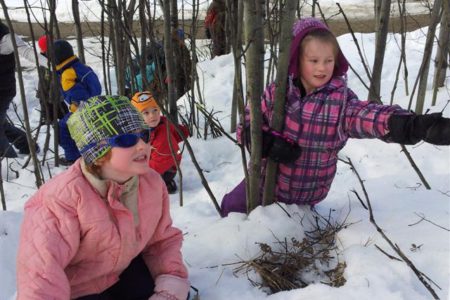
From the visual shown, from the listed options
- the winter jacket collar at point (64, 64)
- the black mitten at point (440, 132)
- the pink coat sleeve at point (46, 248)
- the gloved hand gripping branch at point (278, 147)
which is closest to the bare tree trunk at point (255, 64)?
the gloved hand gripping branch at point (278, 147)

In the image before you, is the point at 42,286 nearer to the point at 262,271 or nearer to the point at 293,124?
the point at 262,271

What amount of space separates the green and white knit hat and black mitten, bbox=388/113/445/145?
1003 millimetres

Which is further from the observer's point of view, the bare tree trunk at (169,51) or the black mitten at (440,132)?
the bare tree trunk at (169,51)

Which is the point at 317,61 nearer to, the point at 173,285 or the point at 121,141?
the point at 121,141

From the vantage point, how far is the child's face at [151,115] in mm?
3609

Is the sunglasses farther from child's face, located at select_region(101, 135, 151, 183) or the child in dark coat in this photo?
the child in dark coat

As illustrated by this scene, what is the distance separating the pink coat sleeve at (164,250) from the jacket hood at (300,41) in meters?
0.84

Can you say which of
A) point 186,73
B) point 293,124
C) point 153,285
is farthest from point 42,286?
point 186,73

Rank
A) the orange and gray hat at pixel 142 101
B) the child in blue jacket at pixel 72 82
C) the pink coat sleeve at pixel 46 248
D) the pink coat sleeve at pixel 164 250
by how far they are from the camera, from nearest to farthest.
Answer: the pink coat sleeve at pixel 46 248
the pink coat sleeve at pixel 164 250
the orange and gray hat at pixel 142 101
the child in blue jacket at pixel 72 82

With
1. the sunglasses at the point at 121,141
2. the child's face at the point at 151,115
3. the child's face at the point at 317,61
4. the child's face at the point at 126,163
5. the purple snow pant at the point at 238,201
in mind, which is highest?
the child's face at the point at 317,61

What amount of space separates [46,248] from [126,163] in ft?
1.30

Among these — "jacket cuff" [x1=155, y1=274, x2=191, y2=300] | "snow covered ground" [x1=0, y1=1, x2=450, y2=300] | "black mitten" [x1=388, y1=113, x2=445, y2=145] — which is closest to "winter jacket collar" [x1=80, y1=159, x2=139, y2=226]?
"jacket cuff" [x1=155, y1=274, x2=191, y2=300]

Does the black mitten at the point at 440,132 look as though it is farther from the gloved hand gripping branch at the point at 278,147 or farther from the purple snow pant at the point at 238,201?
the purple snow pant at the point at 238,201

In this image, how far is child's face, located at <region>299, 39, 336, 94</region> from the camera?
212cm
